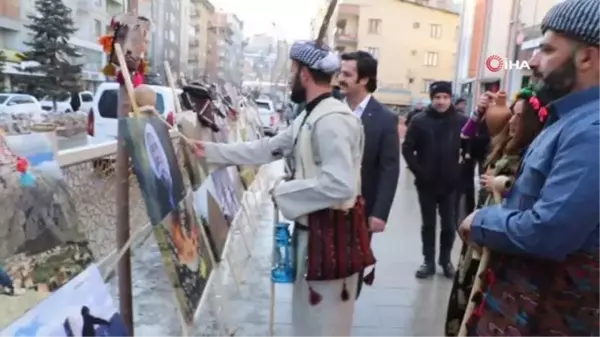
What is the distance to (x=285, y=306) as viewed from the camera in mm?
3971

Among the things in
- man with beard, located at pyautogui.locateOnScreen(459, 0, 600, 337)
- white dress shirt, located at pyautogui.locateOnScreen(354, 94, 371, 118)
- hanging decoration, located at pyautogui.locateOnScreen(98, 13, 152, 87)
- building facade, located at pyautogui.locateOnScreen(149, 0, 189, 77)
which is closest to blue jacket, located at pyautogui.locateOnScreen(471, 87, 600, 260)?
man with beard, located at pyautogui.locateOnScreen(459, 0, 600, 337)

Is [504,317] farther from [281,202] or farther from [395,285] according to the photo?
[395,285]

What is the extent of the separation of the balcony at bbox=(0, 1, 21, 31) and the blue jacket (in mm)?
5148

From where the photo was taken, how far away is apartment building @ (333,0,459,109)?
45.9 metres

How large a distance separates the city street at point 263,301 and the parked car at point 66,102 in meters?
1.75

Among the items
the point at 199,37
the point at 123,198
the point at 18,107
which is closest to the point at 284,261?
the point at 123,198

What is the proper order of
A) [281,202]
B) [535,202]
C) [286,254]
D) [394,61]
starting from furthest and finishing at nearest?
[394,61]
[286,254]
[281,202]
[535,202]

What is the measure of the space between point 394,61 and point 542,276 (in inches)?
1813

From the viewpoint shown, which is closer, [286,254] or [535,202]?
[535,202]

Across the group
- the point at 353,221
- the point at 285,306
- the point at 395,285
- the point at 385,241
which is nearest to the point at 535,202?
the point at 353,221

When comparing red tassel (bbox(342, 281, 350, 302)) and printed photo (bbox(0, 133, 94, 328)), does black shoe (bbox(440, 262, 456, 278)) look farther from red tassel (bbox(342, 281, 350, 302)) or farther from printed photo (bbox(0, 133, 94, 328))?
printed photo (bbox(0, 133, 94, 328))

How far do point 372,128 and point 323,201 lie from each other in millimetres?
1132

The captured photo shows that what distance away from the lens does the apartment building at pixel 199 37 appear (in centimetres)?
500

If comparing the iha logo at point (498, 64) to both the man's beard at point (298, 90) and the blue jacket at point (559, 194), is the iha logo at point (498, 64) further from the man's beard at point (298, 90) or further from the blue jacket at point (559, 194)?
the blue jacket at point (559, 194)
